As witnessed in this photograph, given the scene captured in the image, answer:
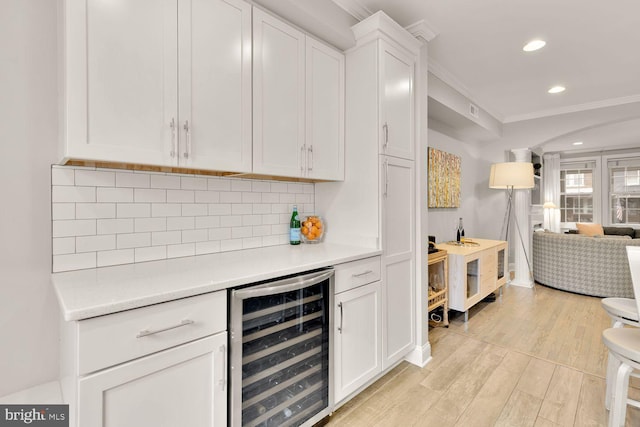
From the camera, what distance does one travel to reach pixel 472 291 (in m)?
3.26

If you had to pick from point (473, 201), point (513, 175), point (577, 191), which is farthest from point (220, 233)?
point (577, 191)

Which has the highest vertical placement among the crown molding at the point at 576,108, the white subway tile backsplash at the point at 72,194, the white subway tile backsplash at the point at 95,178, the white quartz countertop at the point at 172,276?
the crown molding at the point at 576,108

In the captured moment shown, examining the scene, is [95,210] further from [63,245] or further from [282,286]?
[282,286]

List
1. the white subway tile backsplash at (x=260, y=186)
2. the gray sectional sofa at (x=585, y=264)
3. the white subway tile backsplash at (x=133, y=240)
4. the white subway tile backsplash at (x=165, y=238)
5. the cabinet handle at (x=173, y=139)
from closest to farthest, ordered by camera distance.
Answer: the cabinet handle at (x=173, y=139), the white subway tile backsplash at (x=133, y=240), the white subway tile backsplash at (x=165, y=238), the white subway tile backsplash at (x=260, y=186), the gray sectional sofa at (x=585, y=264)

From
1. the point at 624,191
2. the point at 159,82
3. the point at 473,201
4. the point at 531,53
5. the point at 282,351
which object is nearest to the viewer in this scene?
the point at 159,82

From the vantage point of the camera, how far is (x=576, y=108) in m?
4.00

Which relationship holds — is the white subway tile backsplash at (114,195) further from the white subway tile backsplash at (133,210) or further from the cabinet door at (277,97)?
the cabinet door at (277,97)

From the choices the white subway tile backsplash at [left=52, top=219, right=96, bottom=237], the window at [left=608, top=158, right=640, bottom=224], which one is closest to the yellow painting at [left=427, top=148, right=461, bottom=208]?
the white subway tile backsplash at [left=52, top=219, right=96, bottom=237]

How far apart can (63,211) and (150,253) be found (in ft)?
1.34

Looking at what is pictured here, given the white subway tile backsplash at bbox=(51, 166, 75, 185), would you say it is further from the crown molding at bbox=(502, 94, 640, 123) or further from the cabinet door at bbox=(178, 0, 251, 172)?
the crown molding at bbox=(502, 94, 640, 123)

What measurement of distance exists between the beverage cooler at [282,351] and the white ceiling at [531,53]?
185 cm

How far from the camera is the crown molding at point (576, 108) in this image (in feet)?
12.1

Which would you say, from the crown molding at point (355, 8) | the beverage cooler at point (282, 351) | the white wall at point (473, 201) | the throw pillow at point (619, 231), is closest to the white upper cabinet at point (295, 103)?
the crown molding at point (355, 8)

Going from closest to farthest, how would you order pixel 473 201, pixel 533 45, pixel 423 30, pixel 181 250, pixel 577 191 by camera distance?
pixel 181 250, pixel 423 30, pixel 533 45, pixel 473 201, pixel 577 191
